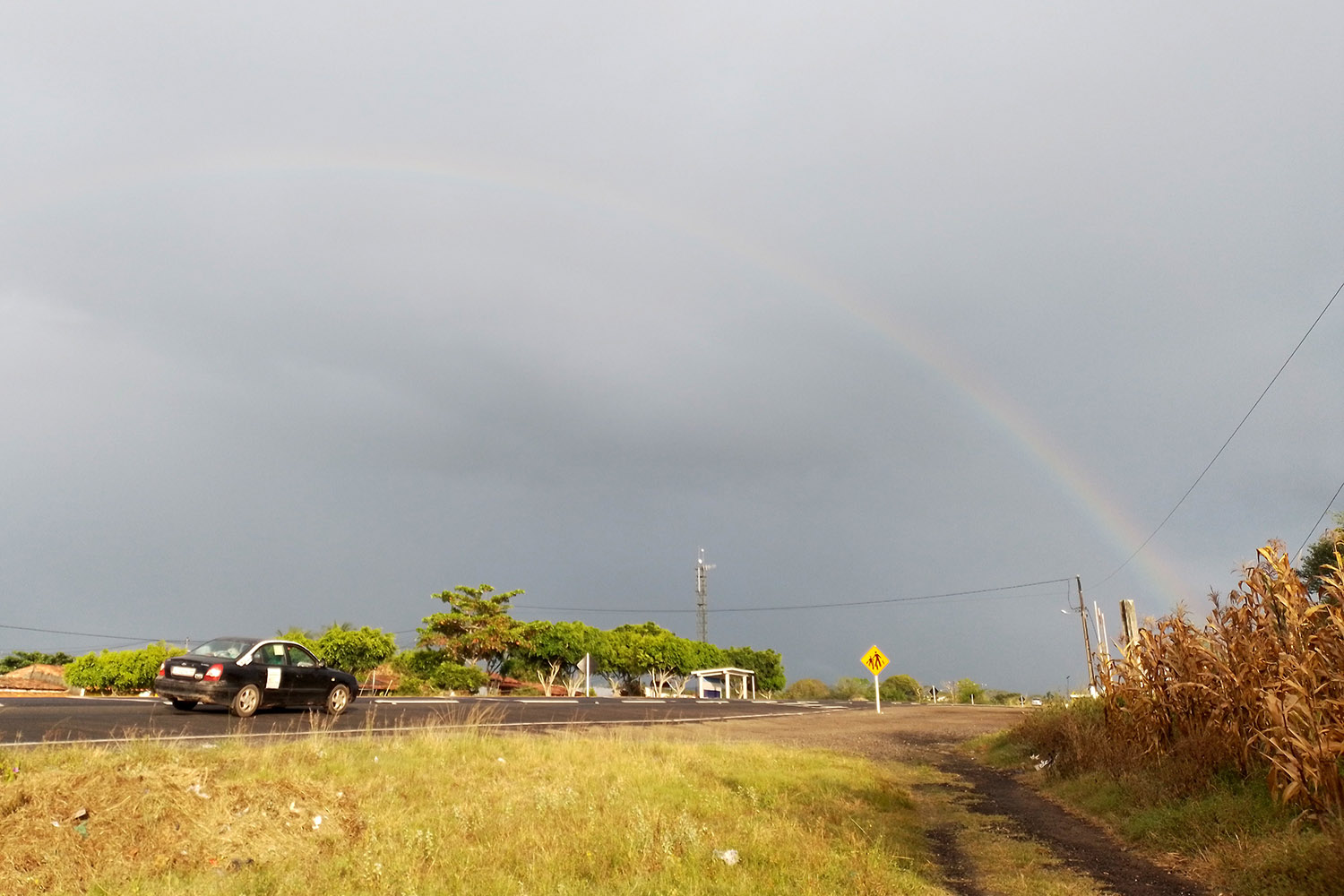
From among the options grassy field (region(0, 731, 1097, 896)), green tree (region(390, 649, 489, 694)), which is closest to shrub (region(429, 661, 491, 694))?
green tree (region(390, 649, 489, 694))

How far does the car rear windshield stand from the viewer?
18875mm

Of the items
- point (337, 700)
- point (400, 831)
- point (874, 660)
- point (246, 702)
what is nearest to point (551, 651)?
point (874, 660)

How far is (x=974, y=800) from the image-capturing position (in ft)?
48.0

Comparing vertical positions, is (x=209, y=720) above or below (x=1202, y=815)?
above

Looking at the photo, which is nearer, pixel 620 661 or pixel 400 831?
pixel 400 831

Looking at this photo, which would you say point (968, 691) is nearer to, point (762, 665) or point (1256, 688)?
point (762, 665)

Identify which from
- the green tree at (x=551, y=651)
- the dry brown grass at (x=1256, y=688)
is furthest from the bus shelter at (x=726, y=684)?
the dry brown grass at (x=1256, y=688)

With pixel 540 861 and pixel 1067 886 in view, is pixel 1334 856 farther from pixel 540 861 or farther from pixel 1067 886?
pixel 540 861

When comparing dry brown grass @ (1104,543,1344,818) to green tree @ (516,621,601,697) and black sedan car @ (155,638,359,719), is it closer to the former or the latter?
black sedan car @ (155,638,359,719)

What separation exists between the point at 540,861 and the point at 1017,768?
14.8 m

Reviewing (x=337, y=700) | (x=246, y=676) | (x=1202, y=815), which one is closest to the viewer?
(x=1202, y=815)

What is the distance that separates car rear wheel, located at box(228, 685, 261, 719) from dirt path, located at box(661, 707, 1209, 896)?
12204mm

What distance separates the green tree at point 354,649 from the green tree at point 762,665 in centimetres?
5108

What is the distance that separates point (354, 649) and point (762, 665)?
59157 millimetres
